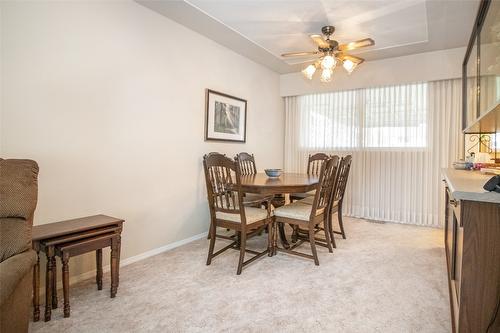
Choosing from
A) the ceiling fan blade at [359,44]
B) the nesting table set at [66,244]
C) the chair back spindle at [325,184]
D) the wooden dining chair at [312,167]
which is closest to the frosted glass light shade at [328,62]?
the ceiling fan blade at [359,44]

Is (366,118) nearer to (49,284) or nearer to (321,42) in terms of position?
(321,42)

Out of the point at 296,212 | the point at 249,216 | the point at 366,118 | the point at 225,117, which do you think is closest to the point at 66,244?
the point at 249,216

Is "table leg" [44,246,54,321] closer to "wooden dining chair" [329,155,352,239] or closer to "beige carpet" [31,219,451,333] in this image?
"beige carpet" [31,219,451,333]

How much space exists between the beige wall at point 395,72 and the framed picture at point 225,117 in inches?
57.7

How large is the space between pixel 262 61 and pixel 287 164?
6.27 feet

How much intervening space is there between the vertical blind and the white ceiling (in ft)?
2.38

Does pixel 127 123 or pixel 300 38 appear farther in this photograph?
pixel 300 38

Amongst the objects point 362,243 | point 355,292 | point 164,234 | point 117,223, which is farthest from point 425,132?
point 117,223

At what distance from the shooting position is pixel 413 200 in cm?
417

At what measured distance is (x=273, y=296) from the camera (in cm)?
205

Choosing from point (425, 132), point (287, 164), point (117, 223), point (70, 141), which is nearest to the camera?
point (117, 223)

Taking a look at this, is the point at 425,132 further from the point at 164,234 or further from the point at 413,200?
the point at 164,234

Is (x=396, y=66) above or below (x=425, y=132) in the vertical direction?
above

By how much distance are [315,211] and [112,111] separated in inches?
81.6
